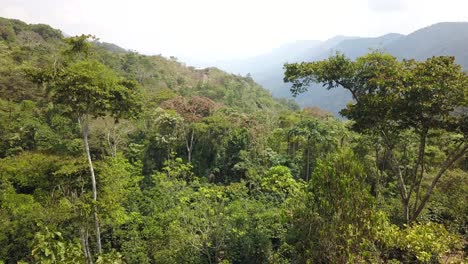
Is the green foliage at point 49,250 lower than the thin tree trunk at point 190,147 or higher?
higher

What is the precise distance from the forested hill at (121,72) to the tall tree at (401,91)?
1968 cm

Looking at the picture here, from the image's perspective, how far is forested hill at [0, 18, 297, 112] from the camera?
77.6 ft

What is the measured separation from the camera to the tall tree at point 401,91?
7.40 m

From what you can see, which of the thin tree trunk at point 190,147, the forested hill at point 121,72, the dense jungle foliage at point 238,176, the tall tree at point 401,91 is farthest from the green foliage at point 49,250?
the forested hill at point 121,72

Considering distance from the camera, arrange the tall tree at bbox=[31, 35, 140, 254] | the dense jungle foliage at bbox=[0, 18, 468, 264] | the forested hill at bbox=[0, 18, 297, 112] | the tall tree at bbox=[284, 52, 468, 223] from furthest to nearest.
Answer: the forested hill at bbox=[0, 18, 297, 112] < the tall tree at bbox=[31, 35, 140, 254] < the tall tree at bbox=[284, 52, 468, 223] < the dense jungle foliage at bbox=[0, 18, 468, 264]

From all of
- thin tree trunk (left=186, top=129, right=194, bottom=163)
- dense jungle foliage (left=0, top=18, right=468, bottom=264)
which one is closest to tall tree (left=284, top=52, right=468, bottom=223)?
dense jungle foliage (left=0, top=18, right=468, bottom=264)

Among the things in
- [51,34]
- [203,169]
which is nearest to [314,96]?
[51,34]

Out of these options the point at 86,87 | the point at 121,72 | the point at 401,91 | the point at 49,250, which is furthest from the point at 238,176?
the point at 121,72

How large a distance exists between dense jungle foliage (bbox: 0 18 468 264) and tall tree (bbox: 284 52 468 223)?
0.03 m

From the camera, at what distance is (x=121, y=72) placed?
40375 millimetres

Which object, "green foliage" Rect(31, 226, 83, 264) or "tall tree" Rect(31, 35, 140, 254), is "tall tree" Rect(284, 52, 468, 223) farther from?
"green foliage" Rect(31, 226, 83, 264)

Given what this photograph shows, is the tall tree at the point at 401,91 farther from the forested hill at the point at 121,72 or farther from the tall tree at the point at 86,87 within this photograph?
the forested hill at the point at 121,72

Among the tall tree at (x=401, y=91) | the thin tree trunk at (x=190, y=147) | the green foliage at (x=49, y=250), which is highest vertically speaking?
the tall tree at (x=401, y=91)

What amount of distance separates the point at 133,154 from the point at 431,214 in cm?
1555
